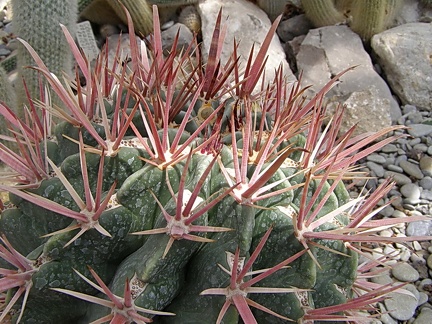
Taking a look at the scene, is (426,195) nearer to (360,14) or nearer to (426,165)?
(426,165)

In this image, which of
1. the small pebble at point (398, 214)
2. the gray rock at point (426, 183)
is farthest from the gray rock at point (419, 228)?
the gray rock at point (426, 183)

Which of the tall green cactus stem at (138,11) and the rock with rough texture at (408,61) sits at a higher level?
the tall green cactus stem at (138,11)

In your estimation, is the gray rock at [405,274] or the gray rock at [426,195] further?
the gray rock at [426,195]

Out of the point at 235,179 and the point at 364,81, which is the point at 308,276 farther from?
the point at 364,81

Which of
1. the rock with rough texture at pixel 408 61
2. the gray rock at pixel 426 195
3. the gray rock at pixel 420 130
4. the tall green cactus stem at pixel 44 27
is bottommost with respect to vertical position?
the gray rock at pixel 426 195

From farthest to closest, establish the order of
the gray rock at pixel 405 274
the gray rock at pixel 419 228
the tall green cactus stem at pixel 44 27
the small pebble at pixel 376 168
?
1. the small pebble at pixel 376 168
2. the tall green cactus stem at pixel 44 27
3. the gray rock at pixel 419 228
4. the gray rock at pixel 405 274

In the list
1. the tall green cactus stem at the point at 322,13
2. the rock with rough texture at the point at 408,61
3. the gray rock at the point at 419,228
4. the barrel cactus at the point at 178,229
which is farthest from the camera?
the tall green cactus stem at the point at 322,13

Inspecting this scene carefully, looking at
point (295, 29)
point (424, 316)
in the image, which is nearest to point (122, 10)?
point (295, 29)

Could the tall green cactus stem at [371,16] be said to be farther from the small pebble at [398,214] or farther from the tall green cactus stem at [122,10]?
the small pebble at [398,214]
